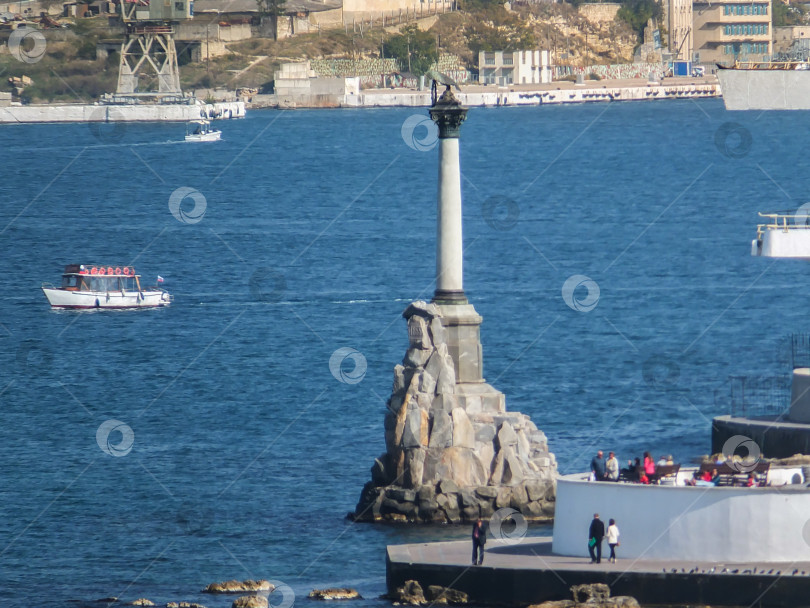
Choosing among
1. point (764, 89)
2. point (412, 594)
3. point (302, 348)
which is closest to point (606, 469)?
point (412, 594)

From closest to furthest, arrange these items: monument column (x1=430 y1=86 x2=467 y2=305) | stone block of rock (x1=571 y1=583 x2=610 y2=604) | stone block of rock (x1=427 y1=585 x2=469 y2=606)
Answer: stone block of rock (x1=571 y1=583 x2=610 y2=604) < stone block of rock (x1=427 y1=585 x2=469 y2=606) < monument column (x1=430 y1=86 x2=467 y2=305)

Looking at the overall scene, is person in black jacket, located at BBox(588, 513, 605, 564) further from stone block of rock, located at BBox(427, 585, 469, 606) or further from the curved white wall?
stone block of rock, located at BBox(427, 585, 469, 606)

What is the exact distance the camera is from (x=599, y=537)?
3216 cm

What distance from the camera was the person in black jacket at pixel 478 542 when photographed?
33.1m

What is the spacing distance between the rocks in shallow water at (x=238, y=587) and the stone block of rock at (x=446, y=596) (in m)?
3.96

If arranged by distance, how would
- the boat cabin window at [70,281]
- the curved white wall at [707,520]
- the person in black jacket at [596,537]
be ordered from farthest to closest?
the boat cabin window at [70,281] → the person in black jacket at [596,537] → the curved white wall at [707,520]

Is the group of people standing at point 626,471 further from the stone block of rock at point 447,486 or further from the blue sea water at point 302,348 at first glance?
the stone block of rock at point 447,486

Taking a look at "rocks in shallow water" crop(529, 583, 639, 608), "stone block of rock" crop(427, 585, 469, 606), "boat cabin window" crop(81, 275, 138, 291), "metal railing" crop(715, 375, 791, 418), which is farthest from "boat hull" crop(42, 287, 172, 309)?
"rocks in shallow water" crop(529, 583, 639, 608)

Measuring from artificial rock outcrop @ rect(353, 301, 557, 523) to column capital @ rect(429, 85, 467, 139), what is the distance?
3.81m

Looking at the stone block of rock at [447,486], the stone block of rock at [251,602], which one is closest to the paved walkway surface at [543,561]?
the stone block of rock at [251,602]

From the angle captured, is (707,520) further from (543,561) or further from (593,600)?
(543,561)

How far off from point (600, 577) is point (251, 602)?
677cm

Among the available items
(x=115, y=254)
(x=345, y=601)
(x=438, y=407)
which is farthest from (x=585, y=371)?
(x=115, y=254)

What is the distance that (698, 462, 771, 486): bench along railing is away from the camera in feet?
105
